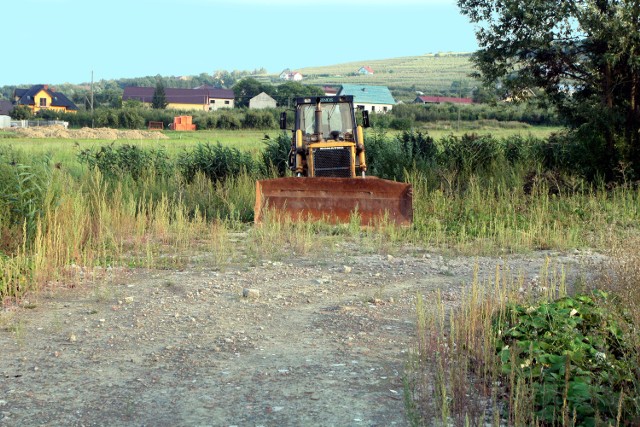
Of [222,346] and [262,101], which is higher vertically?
[262,101]

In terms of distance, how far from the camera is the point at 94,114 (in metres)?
75.6

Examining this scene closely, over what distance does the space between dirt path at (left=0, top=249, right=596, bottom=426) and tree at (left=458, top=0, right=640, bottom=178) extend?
7.88m

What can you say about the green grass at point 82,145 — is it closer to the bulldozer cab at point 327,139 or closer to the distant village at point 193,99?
the bulldozer cab at point 327,139

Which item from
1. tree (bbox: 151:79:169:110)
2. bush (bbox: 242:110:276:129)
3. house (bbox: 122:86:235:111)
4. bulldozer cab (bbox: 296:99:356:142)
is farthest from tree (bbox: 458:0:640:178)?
house (bbox: 122:86:235:111)

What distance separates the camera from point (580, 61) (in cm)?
1825

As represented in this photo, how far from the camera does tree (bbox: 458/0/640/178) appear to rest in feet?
54.5

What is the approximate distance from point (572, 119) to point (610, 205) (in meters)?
5.11

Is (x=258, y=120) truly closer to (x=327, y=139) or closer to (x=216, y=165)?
(x=216, y=165)

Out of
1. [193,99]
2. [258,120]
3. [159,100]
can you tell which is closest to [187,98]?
[193,99]

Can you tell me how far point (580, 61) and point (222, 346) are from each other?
45.0 ft

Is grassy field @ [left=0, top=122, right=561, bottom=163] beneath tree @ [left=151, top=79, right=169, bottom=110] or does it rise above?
beneath

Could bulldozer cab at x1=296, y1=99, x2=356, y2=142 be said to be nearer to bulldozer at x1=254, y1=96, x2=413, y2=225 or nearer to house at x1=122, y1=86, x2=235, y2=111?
bulldozer at x1=254, y1=96, x2=413, y2=225

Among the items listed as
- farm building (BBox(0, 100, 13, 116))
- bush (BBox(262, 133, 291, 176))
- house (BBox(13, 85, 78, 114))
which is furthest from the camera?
house (BBox(13, 85, 78, 114))

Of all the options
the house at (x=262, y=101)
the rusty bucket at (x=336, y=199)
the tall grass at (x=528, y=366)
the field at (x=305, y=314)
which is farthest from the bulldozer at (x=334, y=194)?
the house at (x=262, y=101)
